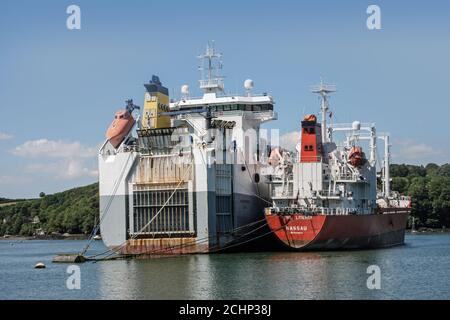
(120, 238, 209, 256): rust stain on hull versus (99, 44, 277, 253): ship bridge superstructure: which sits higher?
(99, 44, 277, 253): ship bridge superstructure

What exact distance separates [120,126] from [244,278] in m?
19.7

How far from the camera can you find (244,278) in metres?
39.9

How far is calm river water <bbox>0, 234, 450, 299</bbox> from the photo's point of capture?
35.2 meters

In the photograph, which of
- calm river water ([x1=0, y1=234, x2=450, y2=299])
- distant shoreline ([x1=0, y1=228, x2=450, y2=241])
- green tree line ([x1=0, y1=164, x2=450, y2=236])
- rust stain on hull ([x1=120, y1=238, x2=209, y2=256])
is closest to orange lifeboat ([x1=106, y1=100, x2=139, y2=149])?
rust stain on hull ([x1=120, y1=238, x2=209, y2=256])

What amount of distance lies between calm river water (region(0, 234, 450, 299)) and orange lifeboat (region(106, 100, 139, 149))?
32.1ft

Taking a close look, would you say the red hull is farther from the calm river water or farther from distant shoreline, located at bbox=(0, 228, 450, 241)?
distant shoreline, located at bbox=(0, 228, 450, 241)

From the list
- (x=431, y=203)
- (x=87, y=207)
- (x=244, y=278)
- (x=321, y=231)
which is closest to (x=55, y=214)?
(x=87, y=207)

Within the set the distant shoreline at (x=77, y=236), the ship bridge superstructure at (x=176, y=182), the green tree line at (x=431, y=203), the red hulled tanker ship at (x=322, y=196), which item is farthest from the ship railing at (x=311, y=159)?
the green tree line at (x=431, y=203)

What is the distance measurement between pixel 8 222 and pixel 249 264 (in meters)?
126

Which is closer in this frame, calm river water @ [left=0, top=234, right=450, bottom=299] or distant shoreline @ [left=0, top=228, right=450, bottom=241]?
calm river water @ [left=0, top=234, right=450, bottom=299]

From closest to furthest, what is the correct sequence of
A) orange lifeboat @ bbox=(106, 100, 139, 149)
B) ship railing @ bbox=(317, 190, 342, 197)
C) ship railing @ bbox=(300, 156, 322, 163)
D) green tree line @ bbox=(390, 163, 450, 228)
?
ship railing @ bbox=(317, 190, 342, 197) → ship railing @ bbox=(300, 156, 322, 163) → orange lifeboat @ bbox=(106, 100, 139, 149) → green tree line @ bbox=(390, 163, 450, 228)

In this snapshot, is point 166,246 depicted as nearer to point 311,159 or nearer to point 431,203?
point 311,159
